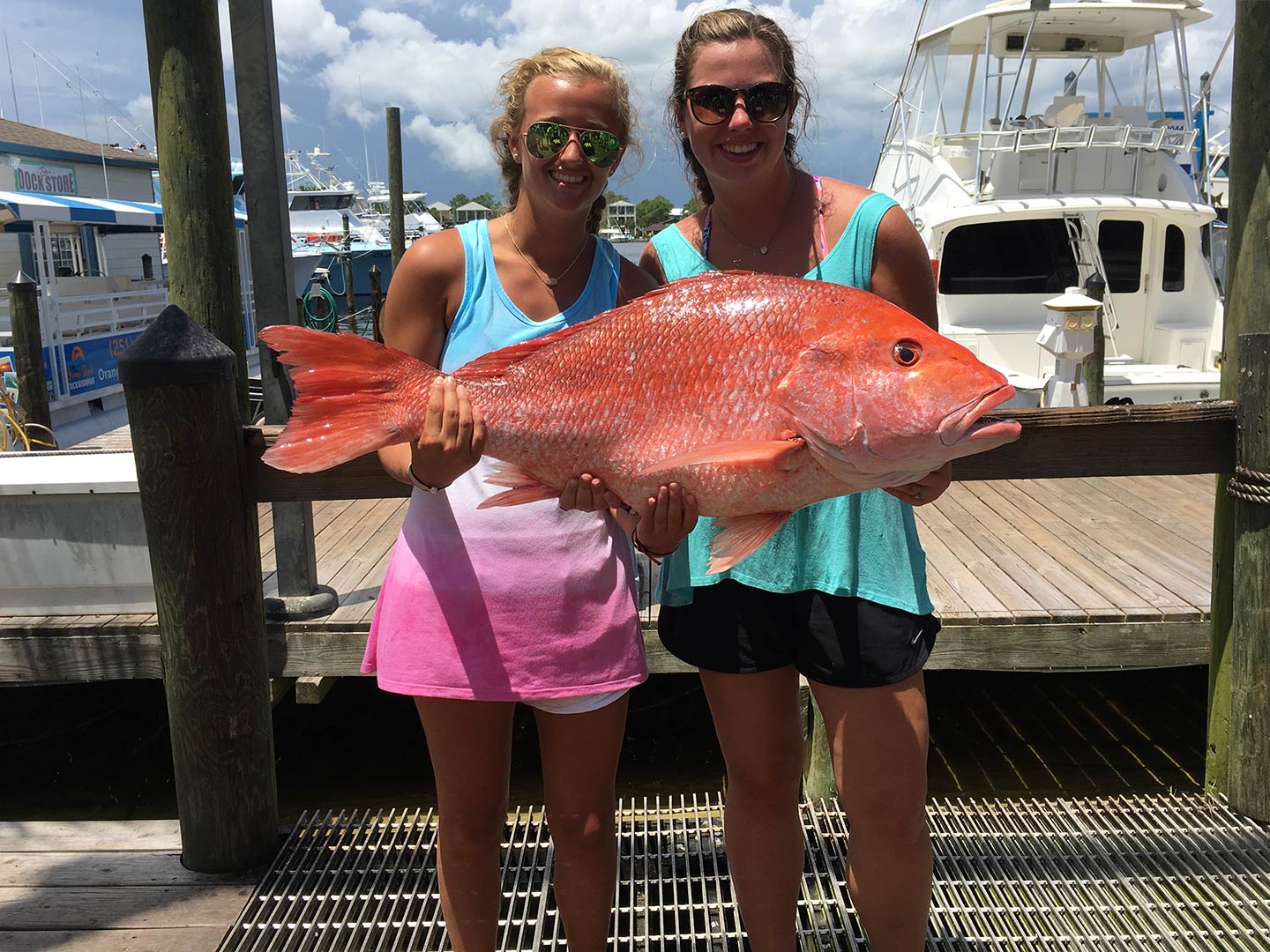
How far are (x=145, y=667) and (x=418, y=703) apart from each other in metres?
3.09

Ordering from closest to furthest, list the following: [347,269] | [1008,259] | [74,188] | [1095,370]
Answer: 1. [1095,370]
2. [1008,259]
3. [74,188]
4. [347,269]

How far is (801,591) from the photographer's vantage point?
2.02 metres

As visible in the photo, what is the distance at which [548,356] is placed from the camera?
1.84 meters

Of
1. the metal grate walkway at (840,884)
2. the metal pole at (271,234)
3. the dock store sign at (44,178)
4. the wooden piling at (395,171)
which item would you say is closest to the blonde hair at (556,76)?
the metal grate walkway at (840,884)

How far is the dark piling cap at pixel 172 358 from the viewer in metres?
2.48

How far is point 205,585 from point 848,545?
5.56 ft

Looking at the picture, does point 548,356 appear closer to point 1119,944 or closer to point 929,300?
point 929,300

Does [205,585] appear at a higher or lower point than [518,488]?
lower

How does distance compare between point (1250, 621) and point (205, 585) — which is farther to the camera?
point (1250, 621)

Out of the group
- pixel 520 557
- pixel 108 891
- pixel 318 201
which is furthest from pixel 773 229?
pixel 318 201

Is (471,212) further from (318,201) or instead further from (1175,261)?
(1175,261)

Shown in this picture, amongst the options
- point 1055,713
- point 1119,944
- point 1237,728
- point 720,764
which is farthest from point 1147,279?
point 1119,944

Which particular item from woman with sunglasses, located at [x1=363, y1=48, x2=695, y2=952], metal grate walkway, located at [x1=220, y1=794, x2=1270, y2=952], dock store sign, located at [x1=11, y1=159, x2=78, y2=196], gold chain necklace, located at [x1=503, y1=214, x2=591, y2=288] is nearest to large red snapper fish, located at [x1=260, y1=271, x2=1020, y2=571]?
woman with sunglasses, located at [x1=363, y1=48, x2=695, y2=952]

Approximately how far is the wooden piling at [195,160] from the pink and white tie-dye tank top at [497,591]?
5.20 ft
